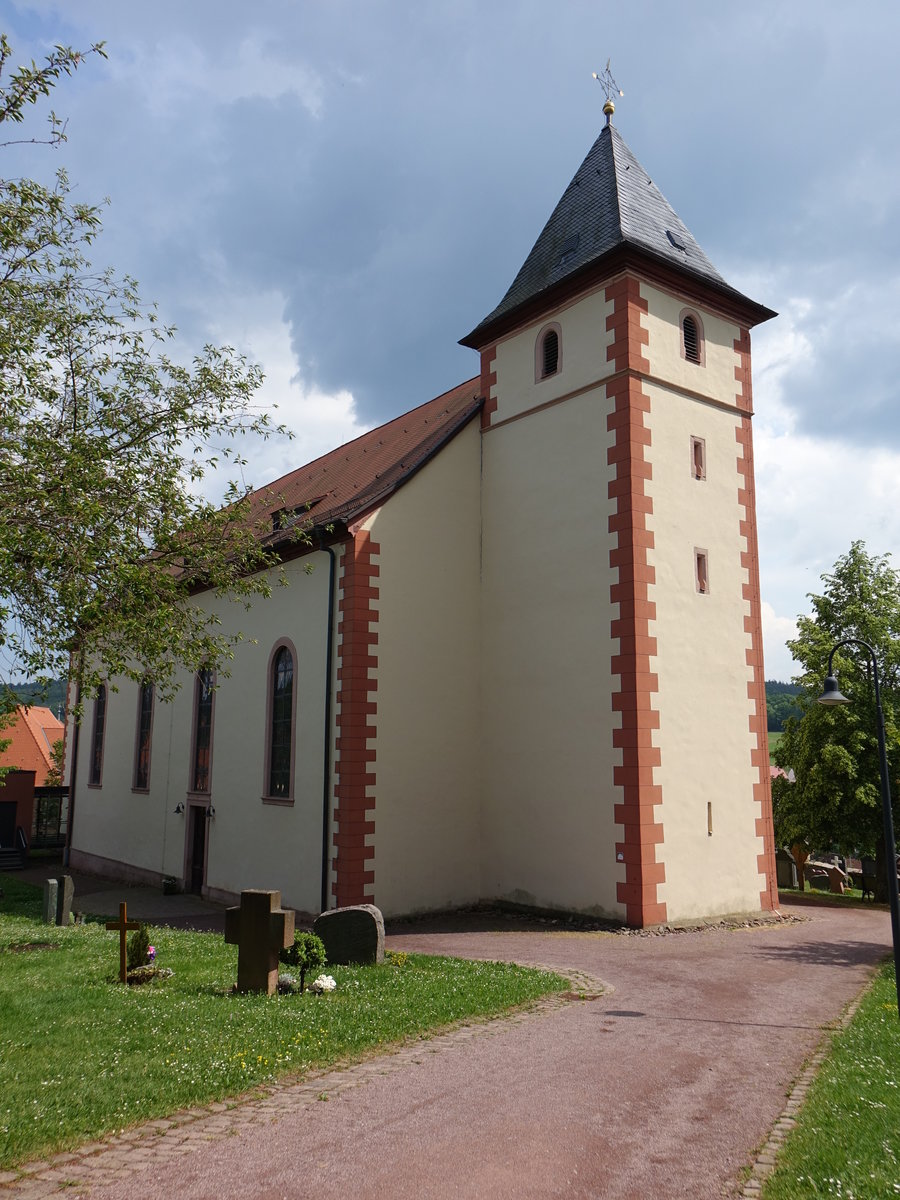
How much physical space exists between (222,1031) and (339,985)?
2291 mm

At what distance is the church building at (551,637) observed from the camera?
15.3 m

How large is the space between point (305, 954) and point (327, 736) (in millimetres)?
6402

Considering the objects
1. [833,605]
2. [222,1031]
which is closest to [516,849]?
[222,1031]

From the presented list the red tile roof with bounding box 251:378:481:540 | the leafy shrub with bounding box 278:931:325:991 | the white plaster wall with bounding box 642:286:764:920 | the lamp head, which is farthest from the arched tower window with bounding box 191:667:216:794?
the lamp head

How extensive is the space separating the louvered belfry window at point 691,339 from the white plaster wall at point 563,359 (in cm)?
182

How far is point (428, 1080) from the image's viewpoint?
22.9 ft

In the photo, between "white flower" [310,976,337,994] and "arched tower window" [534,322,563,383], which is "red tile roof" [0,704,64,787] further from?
"white flower" [310,976,337,994]

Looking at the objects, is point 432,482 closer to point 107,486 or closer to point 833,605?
point 107,486

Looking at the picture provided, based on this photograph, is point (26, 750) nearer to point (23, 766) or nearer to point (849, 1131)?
point (23, 766)

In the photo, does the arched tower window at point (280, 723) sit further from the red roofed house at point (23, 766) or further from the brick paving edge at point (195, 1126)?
the brick paving edge at point (195, 1126)

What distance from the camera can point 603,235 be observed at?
17.3 meters

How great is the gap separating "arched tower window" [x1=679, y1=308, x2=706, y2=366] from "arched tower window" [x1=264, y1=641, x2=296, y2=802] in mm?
9685

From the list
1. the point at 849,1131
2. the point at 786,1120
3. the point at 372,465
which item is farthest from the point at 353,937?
the point at 372,465

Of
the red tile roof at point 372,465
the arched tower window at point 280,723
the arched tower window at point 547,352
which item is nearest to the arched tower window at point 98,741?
the red tile roof at point 372,465
